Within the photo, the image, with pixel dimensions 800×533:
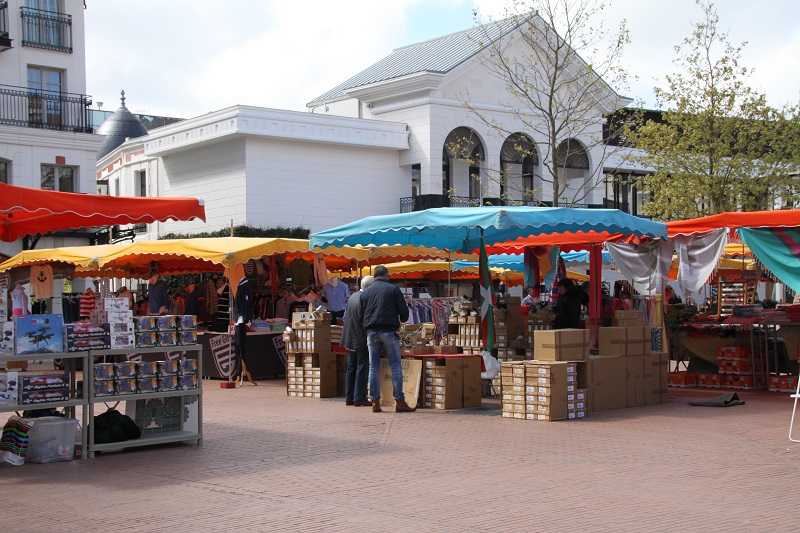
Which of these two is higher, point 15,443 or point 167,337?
point 167,337

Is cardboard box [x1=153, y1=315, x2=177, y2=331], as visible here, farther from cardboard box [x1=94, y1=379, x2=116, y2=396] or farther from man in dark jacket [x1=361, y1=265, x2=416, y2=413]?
man in dark jacket [x1=361, y1=265, x2=416, y2=413]

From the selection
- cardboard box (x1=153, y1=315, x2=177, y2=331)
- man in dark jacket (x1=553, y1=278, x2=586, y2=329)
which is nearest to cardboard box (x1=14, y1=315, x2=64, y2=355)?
cardboard box (x1=153, y1=315, x2=177, y2=331)

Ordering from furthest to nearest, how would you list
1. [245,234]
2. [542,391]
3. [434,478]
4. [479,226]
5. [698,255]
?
[245,234]
[698,255]
[479,226]
[542,391]
[434,478]

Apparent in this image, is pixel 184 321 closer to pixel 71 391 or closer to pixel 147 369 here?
pixel 147 369

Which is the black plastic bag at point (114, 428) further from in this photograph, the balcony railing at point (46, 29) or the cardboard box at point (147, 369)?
the balcony railing at point (46, 29)

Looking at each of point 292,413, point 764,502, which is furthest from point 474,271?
point 764,502

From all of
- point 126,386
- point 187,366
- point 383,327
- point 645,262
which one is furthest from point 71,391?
point 645,262

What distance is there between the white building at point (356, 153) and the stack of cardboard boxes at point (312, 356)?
20563 mm

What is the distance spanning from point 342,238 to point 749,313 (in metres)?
6.97

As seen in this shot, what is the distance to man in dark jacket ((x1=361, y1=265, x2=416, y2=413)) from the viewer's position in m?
13.1

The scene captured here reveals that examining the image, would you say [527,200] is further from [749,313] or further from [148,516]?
[148,516]

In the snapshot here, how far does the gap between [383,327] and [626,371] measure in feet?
11.9

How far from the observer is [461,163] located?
135 feet

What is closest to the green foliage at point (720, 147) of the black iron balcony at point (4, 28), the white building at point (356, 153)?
the white building at point (356, 153)
